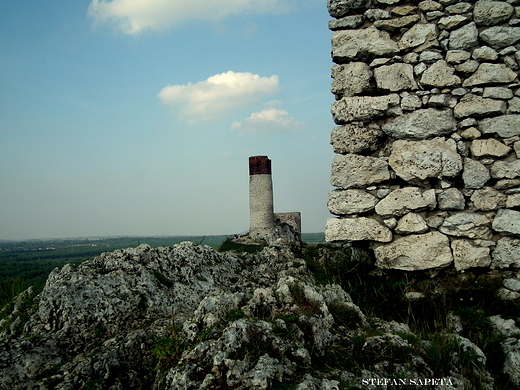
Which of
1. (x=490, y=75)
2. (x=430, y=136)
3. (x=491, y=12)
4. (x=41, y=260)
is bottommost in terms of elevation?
(x=41, y=260)

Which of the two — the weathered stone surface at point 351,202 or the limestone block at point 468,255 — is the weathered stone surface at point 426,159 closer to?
the weathered stone surface at point 351,202

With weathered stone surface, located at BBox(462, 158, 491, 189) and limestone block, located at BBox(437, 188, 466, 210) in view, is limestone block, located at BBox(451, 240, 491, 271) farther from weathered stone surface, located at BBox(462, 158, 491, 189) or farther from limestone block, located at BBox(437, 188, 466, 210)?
weathered stone surface, located at BBox(462, 158, 491, 189)

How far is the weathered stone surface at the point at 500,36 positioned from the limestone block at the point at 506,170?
4.14 ft

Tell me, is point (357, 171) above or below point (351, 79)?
below

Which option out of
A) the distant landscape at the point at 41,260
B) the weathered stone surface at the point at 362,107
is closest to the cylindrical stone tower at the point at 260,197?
the distant landscape at the point at 41,260

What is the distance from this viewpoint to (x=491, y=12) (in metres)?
4.05

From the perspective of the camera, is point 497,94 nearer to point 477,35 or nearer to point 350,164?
point 477,35

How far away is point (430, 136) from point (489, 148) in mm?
581

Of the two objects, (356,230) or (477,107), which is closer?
(477,107)

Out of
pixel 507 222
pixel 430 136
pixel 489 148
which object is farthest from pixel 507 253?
pixel 430 136

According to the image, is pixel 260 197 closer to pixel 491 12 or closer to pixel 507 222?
pixel 491 12

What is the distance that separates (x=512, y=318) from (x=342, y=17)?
11.8ft

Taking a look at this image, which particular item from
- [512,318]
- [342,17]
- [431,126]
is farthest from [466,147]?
[342,17]

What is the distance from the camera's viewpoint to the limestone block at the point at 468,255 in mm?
3881
